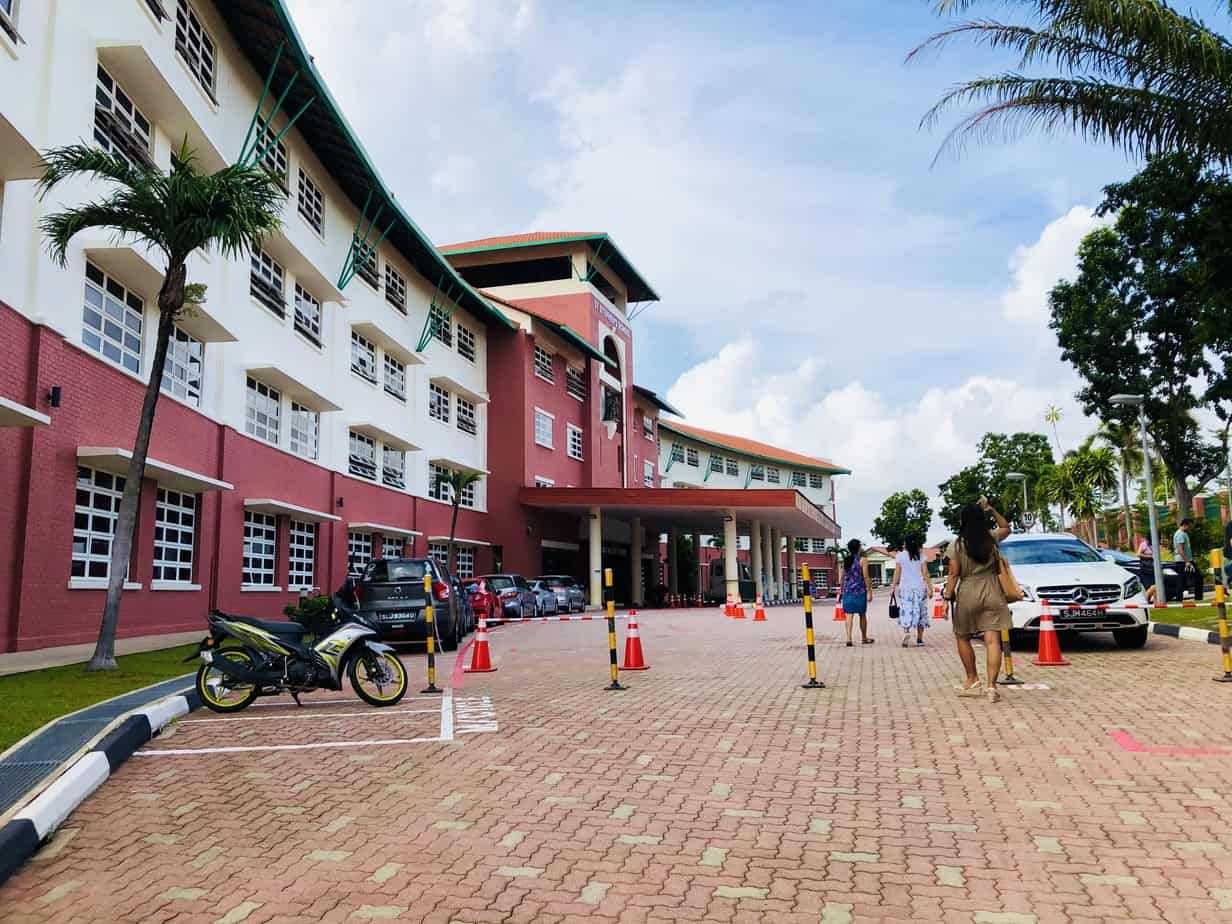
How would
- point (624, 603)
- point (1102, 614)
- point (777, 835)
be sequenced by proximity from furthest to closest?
point (624, 603)
point (1102, 614)
point (777, 835)

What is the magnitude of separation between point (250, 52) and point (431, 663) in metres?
15.7

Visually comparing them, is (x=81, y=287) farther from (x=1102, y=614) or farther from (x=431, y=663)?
(x=1102, y=614)

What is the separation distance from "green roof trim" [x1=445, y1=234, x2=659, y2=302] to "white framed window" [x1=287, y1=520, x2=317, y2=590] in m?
20.7

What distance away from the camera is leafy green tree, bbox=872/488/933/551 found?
88.7 meters

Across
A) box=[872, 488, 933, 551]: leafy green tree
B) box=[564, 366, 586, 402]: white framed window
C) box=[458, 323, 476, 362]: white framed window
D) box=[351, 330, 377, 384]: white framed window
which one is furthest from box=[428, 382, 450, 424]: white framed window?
box=[872, 488, 933, 551]: leafy green tree

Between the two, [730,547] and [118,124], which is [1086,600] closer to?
[118,124]

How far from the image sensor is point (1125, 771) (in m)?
5.98

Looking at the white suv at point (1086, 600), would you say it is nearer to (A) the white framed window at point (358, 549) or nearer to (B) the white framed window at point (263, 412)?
(B) the white framed window at point (263, 412)

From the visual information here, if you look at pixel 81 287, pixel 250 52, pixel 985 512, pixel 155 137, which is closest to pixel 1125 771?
pixel 985 512

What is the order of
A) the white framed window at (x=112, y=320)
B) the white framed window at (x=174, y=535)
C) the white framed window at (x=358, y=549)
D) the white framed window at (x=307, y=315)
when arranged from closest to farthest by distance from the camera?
1. the white framed window at (x=112, y=320)
2. the white framed window at (x=174, y=535)
3. the white framed window at (x=307, y=315)
4. the white framed window at (x=358, y=549)

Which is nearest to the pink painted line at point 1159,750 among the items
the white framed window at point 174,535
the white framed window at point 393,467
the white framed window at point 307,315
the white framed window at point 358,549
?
the white framed window at point 174,535

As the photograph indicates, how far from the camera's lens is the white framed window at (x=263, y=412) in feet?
69.8

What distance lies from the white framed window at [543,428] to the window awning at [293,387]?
46.7 ft

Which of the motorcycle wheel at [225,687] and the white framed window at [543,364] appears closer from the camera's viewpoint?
the motorcycle wheel at [225,687]
